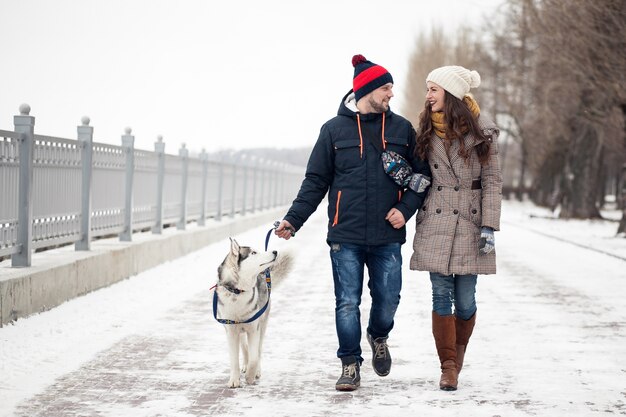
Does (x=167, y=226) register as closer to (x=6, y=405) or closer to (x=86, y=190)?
(x=86, y=190)

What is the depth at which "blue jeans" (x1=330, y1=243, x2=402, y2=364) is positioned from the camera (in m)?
6.70

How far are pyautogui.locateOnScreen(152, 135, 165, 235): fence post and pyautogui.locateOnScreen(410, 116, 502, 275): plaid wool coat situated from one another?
36.7 ft

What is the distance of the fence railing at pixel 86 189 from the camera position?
10.2 meters

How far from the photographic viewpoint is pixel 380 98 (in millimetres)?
6652

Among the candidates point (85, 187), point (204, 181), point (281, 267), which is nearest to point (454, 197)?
point (281, 267)

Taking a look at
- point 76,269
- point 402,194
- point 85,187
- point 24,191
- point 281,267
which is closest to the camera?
point 402,194

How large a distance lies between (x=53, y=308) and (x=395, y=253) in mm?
4753

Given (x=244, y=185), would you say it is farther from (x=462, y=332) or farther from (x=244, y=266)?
(x=244, y=266)

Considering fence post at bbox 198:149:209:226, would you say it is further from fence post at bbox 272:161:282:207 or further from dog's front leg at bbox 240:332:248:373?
fence post at bbox 272:161:282:207

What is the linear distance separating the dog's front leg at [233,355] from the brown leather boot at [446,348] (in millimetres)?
1221

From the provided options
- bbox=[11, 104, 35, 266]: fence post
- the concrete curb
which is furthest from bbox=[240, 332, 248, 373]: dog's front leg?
bbox=[11, 104, 35, 266]: fence post

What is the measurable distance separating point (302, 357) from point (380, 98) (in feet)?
7.04

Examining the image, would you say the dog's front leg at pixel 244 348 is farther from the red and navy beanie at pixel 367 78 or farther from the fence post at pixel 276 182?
the fence post at pixel 276 182

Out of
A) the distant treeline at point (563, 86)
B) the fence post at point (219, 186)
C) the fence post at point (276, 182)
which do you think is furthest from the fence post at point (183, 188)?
the fence post at point (276, 182)
